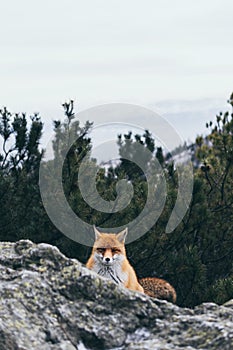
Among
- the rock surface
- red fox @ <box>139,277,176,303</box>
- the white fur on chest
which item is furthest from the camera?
red fox @ <box>139,277,176,303</box>

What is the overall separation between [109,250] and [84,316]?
437 centimetres

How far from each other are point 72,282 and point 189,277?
21.9ft

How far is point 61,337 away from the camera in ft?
11.3

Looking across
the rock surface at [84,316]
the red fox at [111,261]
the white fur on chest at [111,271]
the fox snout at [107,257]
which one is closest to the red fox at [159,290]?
the red fox at [111,261]

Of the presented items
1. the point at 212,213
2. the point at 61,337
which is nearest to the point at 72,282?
the point at 61,337

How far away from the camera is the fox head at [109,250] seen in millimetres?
7872

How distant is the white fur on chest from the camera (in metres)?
7.60

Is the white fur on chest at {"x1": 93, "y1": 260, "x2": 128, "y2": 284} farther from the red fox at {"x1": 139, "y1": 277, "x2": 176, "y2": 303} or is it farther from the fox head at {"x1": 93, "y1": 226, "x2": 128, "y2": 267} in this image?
the red fox at {"x1": 139, "y1": 277, "x2": 176, "y2": 303}

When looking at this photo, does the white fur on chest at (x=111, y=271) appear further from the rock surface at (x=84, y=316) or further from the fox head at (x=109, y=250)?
the rock surface at (x=84, y=316)

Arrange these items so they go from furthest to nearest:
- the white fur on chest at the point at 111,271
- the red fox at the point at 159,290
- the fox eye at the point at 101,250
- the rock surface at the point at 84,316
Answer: the fox eye at the point at 101,250
the red fox at the point at 159,290
the white fur on chest at the point at 111,271
the rock surface at the point at 84,316

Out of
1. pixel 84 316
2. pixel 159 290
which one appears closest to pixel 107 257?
pixel 159 290

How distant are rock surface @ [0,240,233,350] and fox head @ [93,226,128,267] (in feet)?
13.1

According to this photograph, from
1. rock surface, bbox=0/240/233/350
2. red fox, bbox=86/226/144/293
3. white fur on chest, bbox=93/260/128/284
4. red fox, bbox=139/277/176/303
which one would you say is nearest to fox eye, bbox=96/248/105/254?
red fox, bbox=86/226/144/293

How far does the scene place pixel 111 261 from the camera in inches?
309
